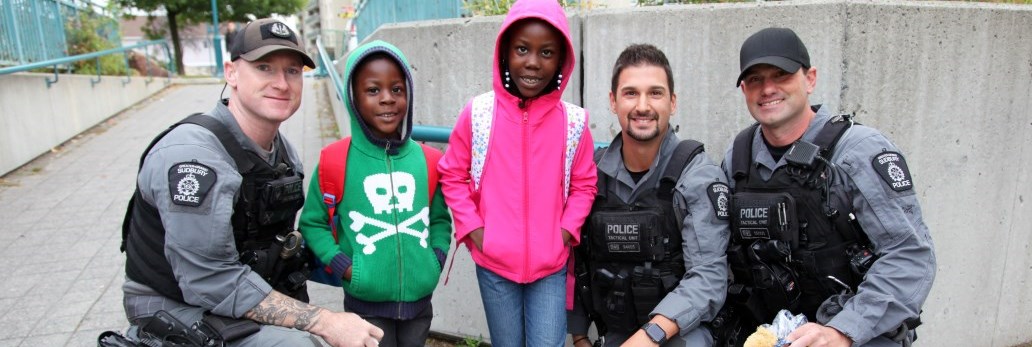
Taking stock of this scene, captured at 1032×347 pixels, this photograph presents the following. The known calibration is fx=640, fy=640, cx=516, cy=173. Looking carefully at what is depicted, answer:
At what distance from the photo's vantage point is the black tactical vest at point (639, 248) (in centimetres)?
246

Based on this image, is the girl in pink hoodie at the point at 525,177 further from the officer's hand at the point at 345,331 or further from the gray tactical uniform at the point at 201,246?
the gray tactical uniform at the point at 201,246

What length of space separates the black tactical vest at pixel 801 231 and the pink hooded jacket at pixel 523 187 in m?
0.65

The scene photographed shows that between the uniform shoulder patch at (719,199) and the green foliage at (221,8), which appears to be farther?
the green foliage at (221,8)

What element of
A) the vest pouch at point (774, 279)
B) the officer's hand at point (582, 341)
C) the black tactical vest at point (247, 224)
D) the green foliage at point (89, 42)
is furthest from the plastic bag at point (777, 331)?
the green foliage at point (89, 42)

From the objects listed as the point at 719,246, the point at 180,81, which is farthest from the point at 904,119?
the point at 180,81

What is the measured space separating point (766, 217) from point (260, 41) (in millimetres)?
1975

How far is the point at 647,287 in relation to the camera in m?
2.49

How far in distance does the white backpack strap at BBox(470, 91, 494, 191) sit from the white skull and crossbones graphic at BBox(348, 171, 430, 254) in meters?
0.26

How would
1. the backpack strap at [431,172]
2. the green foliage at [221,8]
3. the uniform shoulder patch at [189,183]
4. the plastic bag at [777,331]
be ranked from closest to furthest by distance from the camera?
the uniform shoulder patch at [189,183] → the plastic bag at [777,331] → the backpack strap at [431,172] → the green foliage at [221,8]

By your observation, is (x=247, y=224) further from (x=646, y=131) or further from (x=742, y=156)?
(x=742, y=156)

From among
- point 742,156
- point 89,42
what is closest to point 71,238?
point 742,156

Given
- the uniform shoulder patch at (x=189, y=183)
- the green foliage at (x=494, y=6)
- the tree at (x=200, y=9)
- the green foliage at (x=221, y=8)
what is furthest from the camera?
the tree at (x=200, y=9)

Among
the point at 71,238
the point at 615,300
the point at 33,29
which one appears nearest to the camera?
the point at 615,300

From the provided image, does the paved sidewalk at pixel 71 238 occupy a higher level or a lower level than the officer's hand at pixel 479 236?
lower
